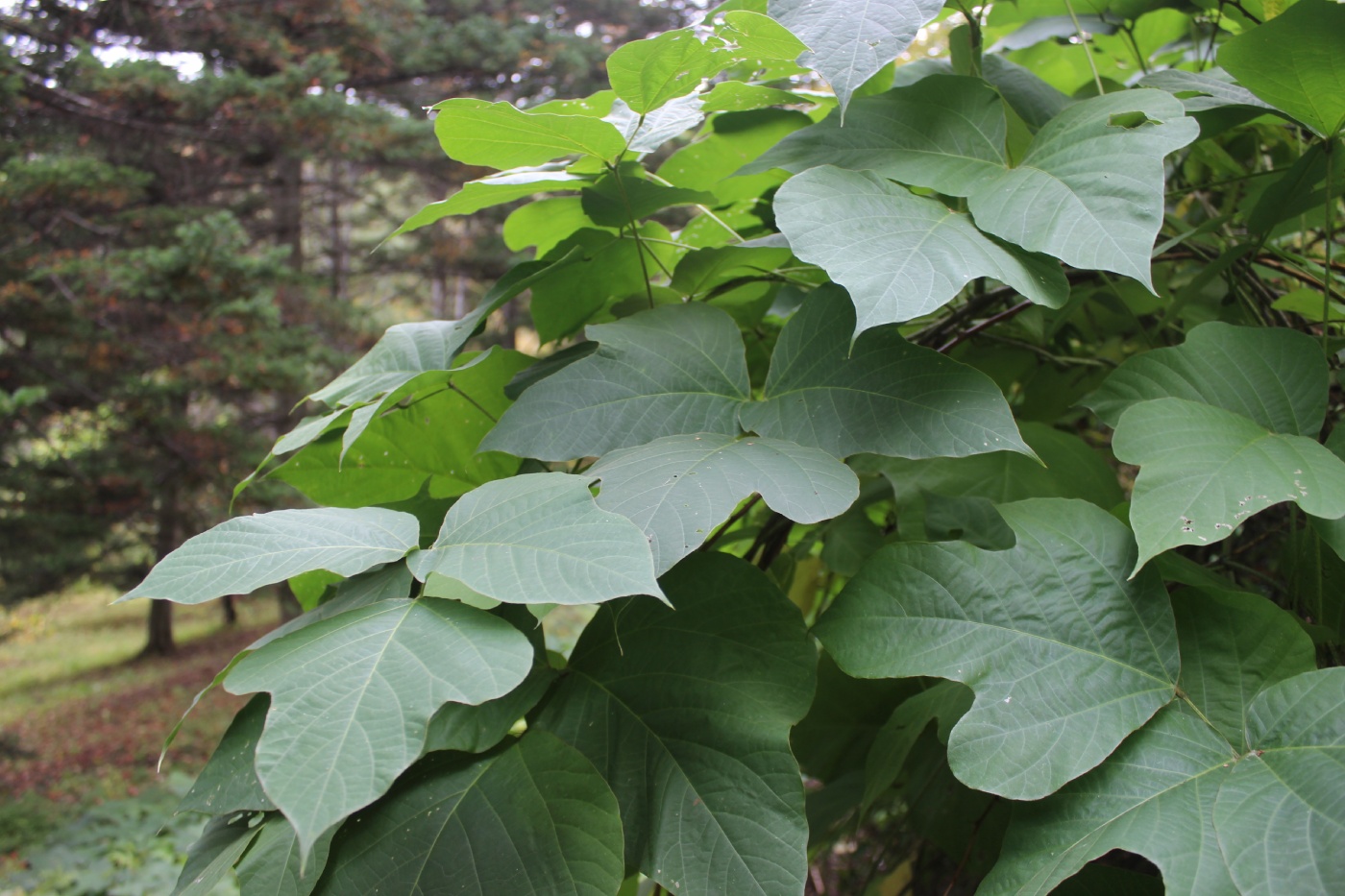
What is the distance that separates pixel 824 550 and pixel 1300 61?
1.58ft

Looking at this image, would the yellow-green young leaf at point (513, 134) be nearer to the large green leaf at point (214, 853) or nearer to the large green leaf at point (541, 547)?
the large green leaf at point (541, 547)

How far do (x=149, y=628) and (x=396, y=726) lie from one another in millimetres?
10942

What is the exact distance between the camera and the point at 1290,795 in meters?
0.39

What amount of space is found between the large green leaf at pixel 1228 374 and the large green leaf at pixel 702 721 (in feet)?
0.90

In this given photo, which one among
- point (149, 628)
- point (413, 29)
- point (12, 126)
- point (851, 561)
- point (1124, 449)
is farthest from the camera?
point (149, 628)

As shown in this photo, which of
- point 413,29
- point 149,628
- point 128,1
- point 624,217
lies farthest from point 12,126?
point 624,217

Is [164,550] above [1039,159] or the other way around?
the other way around

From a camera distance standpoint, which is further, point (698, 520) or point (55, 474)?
point (55, 474)

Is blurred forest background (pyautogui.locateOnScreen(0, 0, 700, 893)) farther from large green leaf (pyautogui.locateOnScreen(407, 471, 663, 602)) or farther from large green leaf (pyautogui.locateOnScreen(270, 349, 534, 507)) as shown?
large green leaf (pyautogui.locateOnScreen(407, 471, 663, 602))

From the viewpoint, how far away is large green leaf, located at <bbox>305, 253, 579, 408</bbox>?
26.5 inches

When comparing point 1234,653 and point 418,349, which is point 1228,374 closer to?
point 1234,653

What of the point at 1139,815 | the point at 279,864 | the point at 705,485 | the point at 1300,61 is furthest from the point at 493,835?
the point at 1300,61

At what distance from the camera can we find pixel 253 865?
448mm

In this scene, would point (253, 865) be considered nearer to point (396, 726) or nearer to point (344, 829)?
point (344, 829)
